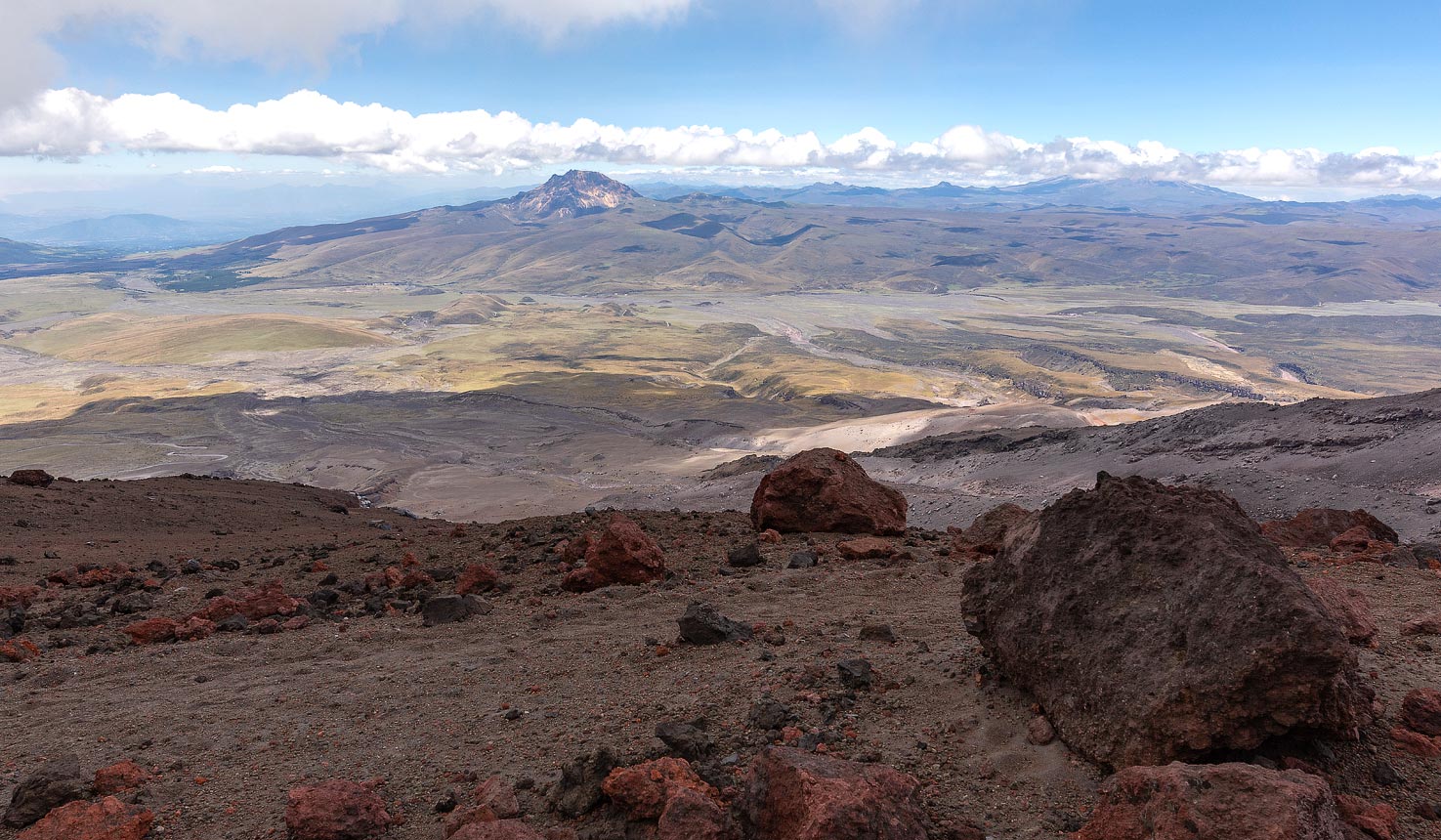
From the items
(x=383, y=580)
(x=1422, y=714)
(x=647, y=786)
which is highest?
(x=1422, y=714)

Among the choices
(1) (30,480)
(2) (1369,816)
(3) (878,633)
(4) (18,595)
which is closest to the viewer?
(2) (1369,816)

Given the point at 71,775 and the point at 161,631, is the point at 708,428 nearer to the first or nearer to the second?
the point at 161,631

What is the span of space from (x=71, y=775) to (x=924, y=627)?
23.7 ft

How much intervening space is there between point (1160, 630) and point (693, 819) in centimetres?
320

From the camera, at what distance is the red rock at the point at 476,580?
39.5ft

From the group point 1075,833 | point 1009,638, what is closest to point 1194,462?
point 1009,638

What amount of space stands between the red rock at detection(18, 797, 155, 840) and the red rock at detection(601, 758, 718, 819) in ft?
10.2

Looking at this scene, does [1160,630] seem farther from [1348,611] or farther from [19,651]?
[19,651]

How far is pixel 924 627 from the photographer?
322 inches

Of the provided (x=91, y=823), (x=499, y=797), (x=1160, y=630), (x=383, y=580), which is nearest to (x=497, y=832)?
(x=499, y=797)

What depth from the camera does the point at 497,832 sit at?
461 centimetres

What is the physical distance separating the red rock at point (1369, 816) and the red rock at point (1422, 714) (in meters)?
0.96

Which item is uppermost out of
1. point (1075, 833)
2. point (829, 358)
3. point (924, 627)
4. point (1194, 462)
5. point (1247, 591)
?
point (1247, 591)

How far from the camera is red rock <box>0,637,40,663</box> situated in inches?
369
